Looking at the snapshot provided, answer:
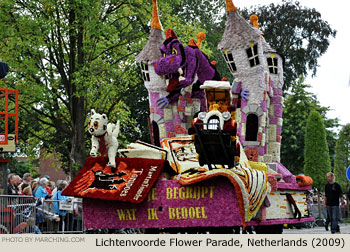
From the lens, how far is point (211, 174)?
31.9ft

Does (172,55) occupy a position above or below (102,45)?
below

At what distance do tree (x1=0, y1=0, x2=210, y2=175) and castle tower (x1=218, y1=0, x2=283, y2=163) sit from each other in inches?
350

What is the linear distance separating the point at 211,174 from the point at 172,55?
3369 mm

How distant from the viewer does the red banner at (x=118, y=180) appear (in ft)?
33.2

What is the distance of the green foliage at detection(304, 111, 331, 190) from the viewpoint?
27.7 m

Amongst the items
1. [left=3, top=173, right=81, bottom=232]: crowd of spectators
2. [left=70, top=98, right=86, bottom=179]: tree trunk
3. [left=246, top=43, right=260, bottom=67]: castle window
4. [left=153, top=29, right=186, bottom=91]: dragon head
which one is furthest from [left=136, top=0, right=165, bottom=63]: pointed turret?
[left=70, top=98, right=86, bottom=179]: tree trunk

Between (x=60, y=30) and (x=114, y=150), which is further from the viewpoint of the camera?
(x=60, y=30)

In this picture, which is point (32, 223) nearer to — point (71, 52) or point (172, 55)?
point (172, 55)

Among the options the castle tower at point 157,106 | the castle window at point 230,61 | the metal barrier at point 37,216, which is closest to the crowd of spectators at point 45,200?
the metal barrier at point 37,216

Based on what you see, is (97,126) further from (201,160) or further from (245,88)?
(245,88)

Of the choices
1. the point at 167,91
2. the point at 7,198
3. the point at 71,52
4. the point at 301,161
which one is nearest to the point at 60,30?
the point at 71,52

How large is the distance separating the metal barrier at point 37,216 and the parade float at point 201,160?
1646 millimetres

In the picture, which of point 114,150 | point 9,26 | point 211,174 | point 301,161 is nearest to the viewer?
point 211,174

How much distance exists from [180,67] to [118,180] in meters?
2.98
